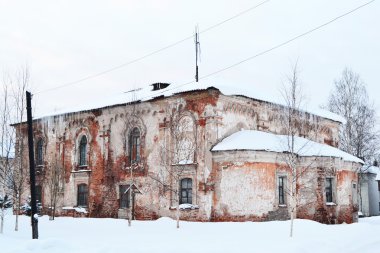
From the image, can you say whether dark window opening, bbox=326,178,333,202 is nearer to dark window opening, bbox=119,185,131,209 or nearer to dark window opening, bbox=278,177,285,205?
dark window opening, bbox=278,177,285,205

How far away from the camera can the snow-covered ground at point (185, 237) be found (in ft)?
43.6

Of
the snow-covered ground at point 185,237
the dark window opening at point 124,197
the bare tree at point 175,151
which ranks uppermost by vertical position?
the bare tree at point 175,151

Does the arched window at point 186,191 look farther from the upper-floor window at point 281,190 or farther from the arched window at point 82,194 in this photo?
the arched window at point 82,194

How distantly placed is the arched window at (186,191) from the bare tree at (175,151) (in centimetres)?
21

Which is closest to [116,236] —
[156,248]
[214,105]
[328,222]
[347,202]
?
[156,248]

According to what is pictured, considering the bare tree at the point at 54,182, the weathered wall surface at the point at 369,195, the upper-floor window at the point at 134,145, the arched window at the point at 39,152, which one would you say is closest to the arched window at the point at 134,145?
the upper-floor window at the point at 134,145

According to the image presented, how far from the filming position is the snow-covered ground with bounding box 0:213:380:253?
13.3 meters

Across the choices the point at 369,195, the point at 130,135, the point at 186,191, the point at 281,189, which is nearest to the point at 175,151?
the point at 186,191

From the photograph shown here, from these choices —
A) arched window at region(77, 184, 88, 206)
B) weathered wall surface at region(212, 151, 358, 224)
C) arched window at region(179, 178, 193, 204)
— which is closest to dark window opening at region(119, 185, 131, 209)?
arched window at region(77, 184, 88, 206)

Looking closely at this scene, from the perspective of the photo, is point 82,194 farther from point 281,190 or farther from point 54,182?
point 281,190

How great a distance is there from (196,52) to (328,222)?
12539mm

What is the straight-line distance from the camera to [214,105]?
75.2 feet

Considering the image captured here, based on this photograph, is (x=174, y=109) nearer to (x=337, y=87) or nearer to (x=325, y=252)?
(x=325, y=252)

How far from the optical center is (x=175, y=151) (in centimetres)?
2338
